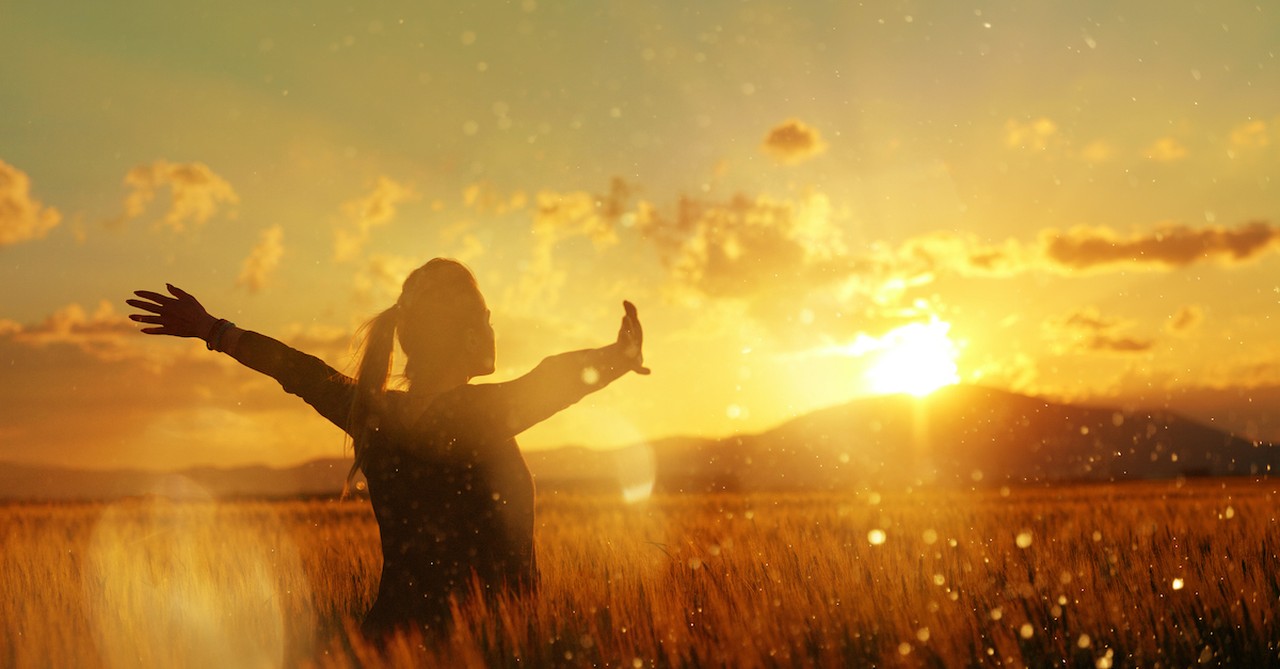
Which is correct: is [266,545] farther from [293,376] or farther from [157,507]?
[157,507]

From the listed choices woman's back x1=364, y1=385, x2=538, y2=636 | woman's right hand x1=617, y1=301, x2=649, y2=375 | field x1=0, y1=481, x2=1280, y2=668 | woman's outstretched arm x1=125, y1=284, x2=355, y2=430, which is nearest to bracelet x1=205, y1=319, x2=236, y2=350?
woman's outstretched arm x1=125, y1=284, x2=355, y2=430

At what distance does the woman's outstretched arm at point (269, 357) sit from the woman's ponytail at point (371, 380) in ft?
0.34

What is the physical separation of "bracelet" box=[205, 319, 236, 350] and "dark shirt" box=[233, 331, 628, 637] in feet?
0.78

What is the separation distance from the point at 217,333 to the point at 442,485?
128 centimetres

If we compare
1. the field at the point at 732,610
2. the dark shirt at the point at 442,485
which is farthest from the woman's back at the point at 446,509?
the field at the point at 732,610

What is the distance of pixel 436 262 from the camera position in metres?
4.20

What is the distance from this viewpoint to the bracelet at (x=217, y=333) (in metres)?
4.40

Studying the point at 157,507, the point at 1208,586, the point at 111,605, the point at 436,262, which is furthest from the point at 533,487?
the point at 157,507

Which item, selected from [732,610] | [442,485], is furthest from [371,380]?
[732,610]

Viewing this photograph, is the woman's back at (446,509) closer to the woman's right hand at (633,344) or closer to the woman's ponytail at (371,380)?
the woman's ponytail at (371,380)

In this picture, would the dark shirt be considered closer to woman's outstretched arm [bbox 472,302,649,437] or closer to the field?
woman's outstretched arm [bbox 472,302,649,437]

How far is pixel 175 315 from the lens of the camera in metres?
4.45

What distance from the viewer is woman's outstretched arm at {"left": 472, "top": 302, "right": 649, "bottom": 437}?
3850mm

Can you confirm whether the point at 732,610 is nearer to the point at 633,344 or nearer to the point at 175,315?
the point at 633,344
